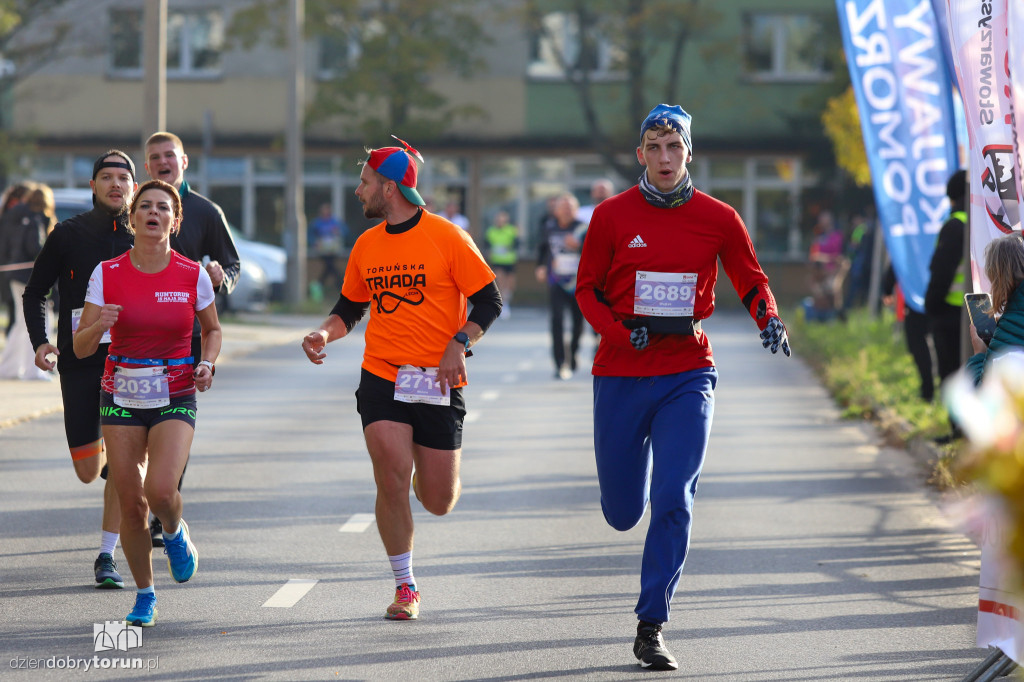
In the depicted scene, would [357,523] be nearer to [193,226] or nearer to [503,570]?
[503,570]

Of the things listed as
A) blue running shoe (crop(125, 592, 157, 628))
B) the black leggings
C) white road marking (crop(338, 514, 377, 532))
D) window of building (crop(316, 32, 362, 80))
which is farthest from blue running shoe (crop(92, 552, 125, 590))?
window of building (crop(316, 32, 362, 80))

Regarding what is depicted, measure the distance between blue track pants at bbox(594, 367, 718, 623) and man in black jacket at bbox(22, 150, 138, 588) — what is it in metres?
2.40

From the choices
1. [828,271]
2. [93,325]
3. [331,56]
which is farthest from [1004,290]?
[331,56]

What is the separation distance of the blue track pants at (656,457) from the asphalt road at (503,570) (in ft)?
1.21

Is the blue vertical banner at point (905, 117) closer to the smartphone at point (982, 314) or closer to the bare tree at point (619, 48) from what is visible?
the smartphone at point (982, 314)

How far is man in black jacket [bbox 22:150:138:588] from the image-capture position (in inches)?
265

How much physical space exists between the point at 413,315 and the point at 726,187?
36.1 meters

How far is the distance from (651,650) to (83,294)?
3149 mm

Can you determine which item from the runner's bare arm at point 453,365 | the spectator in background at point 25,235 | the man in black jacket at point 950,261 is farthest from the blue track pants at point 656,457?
the spectator in background at point 25,235

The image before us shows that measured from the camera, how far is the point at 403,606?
6.14 meters

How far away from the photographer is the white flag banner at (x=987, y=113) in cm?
771

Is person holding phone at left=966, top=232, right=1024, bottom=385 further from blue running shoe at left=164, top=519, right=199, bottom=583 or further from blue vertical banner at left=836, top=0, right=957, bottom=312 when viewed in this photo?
blue vertical banner at left=836, top=0, right=957, bottom=312

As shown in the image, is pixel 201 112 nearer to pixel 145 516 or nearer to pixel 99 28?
pixel 99 28

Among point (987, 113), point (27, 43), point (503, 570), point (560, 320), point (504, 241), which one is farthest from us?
point (27, 43)
